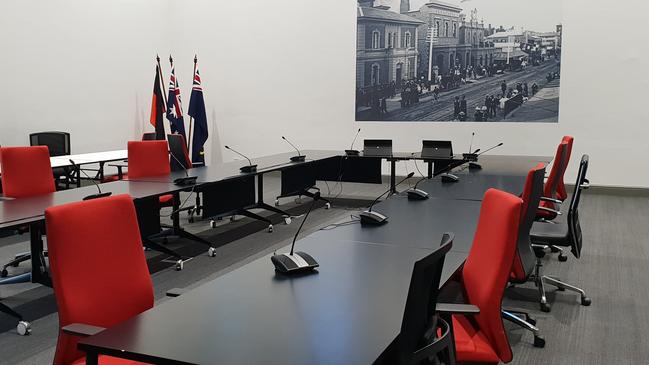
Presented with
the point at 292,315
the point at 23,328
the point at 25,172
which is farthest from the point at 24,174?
the point at 292,315

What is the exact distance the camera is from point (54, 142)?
25.1ft

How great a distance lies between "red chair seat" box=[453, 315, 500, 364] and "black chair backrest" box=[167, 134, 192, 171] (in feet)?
14.0

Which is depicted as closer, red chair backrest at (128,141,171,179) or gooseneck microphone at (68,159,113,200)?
gooseneck microphone at (68,159,113,200)

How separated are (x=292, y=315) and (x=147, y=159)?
13.2 feet

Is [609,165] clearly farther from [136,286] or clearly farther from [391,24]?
[136,286]

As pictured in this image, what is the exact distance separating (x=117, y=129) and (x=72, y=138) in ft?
3.20

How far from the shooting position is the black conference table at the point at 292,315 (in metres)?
1.57

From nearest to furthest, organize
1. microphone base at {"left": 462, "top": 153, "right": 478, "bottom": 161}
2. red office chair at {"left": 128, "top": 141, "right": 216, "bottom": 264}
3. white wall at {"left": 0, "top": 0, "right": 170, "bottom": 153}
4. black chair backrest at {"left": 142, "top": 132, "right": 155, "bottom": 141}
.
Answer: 1. red office chair at {"left": 128, "top": 141, "right": 216, "bottom": 264}
2. microphone base at {"left": 462, "top": 153, "right": 478, "bottom": 161}
3. white wall at {"left": 0, "top": 0, "right": 170, "bottom": 153}
4. black chair backrest at {"left": 142, "top": 132, "right": 155, "bottom": 141}

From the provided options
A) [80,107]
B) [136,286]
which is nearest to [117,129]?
[80,107]

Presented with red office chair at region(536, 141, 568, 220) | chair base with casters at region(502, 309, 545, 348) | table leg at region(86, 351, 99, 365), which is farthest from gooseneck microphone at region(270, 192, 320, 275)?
red office chair at region(536, 141, 568, 220)

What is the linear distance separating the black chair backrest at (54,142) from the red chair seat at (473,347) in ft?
22.0

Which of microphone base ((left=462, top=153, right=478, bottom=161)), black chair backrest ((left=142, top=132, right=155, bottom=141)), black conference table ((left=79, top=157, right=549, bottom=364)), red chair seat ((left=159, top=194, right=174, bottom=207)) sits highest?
black chair backrest ((left=142, top=132, right=155, bottom=141))

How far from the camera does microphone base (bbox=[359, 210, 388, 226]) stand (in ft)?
10.5

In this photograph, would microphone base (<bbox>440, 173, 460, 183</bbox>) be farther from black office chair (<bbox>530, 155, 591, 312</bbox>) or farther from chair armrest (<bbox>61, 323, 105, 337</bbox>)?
chair armrest (<bbox>61, 323, 105, 337</bbox>)
